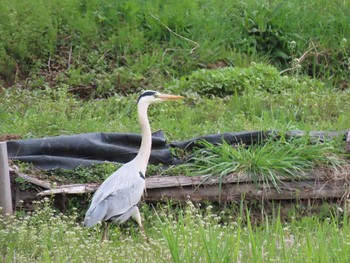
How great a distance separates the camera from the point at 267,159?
8.38 metres

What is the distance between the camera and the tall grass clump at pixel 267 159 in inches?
328

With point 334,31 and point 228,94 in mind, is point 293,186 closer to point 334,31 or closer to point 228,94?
point 228,94

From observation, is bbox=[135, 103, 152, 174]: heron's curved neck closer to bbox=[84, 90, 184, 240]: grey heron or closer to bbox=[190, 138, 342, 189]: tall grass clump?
bbox=[84, 90, 184, 240]: grey heron

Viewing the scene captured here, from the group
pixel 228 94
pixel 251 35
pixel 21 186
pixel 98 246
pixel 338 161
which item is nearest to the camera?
pixel 98 246

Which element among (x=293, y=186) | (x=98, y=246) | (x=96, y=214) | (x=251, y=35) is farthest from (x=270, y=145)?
(x=251, y=35)

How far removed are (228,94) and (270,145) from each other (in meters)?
3.27

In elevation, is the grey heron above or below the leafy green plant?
above

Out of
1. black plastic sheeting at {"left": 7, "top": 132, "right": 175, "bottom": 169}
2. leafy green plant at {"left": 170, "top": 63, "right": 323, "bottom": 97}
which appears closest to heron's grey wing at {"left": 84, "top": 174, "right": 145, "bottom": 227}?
black plastic sheeting at {"left": 7, "top": 132, "right": 175, "bottom": 169}

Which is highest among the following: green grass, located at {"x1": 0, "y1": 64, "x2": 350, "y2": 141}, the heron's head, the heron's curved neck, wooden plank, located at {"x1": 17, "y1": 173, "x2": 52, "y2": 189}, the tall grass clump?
the heron's head

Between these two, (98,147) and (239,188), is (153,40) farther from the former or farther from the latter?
(239,188)

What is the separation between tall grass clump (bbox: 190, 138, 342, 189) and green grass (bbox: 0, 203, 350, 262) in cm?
66

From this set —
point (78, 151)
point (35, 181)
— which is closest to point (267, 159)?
point (78, 151)

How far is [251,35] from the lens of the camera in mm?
13664

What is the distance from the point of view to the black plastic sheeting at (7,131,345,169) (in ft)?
28.0
